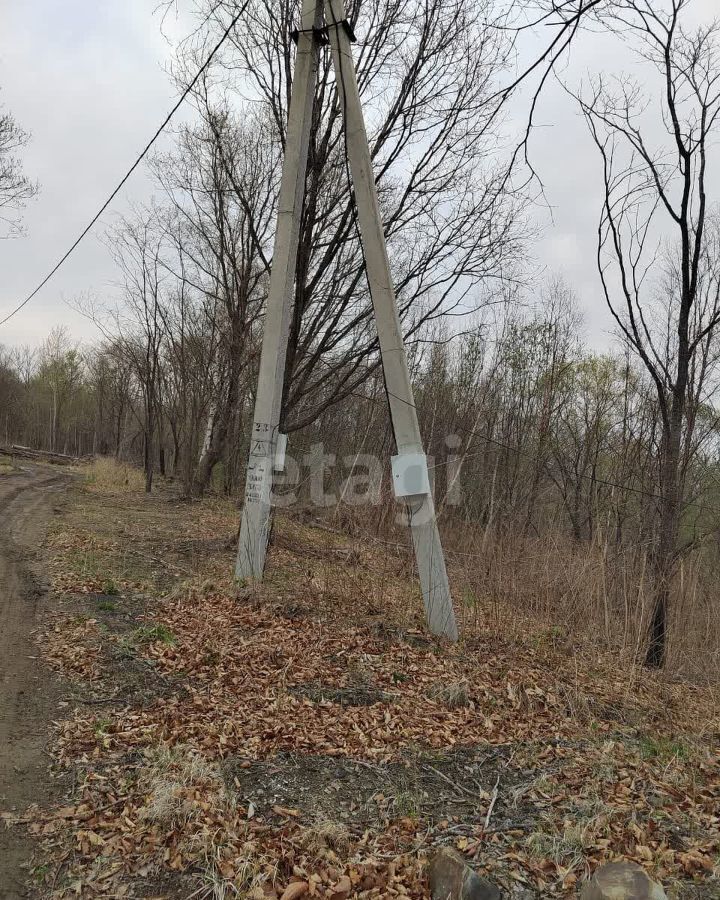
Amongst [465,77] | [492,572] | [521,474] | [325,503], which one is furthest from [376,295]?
[521,474]

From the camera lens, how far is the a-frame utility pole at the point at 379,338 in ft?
17.8

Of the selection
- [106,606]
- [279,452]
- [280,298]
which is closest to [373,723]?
[106,606]

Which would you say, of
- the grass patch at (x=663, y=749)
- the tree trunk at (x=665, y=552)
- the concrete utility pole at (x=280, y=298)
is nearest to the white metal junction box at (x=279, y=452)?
the concrete utility pole at (x=280, y=298)

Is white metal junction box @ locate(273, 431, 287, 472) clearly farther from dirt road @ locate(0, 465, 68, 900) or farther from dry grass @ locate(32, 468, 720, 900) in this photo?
dirt road @ locate(0, 465, 68, 900)

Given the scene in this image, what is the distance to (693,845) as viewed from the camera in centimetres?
268

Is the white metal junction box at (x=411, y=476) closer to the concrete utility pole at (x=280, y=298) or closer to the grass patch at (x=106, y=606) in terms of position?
the concrete utility pole at (x=280, y=298)

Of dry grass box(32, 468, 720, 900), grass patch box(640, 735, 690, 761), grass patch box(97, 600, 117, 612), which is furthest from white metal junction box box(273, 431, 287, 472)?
grass patch box(640, 735, 690, 761)

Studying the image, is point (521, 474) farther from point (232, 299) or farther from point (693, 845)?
point (693, 845)

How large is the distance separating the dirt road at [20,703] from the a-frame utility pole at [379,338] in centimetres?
208

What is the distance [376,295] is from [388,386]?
→ 2.81 feet

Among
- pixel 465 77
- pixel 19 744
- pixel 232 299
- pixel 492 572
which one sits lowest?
pixel 19 744

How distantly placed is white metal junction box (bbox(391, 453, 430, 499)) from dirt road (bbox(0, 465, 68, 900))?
303 cm

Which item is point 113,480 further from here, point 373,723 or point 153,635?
point 373,723

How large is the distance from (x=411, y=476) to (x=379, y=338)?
1.31 m
